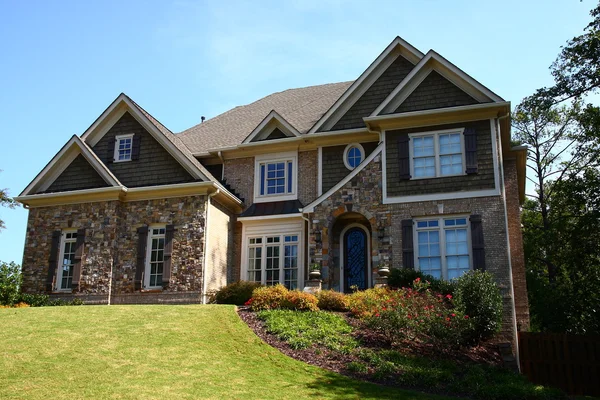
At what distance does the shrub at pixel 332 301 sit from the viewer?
1702 centimetres

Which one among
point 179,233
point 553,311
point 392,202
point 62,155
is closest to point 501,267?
point 392,202

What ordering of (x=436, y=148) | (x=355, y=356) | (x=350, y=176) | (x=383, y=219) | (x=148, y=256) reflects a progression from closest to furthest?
(x=355, y=356) → (x=383, y=219) → (x=436, y=148) → (x=350, y=176) → (x=148, y=256)

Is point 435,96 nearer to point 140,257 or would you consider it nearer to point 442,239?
point 442,239

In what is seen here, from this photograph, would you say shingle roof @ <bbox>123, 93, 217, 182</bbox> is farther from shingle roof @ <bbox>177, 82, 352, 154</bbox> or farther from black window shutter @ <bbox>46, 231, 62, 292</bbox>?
black window shutter @ <bbox>46, 231, 62, 292</bbox>

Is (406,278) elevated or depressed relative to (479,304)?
elevated

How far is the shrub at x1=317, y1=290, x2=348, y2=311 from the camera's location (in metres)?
17.0

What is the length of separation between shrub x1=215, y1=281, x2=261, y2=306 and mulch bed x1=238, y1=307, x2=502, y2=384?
3598 mm

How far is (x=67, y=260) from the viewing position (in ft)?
71.6

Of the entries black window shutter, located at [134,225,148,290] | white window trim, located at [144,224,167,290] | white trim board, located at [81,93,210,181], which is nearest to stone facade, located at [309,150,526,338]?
white window trim, located at [144,224,167,290]

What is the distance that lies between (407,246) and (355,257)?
2.48 meters

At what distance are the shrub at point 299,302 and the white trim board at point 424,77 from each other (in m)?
6.68

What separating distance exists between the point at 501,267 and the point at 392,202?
3931 millimetres

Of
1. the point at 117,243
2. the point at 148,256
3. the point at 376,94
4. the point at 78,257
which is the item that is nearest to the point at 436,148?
the point at 376,94

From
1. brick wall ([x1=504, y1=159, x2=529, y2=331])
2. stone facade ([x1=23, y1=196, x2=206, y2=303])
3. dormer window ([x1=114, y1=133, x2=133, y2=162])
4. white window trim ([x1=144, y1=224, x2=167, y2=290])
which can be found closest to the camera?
brick wall ([x1=504, y1=159, x2=529, y2=331])
